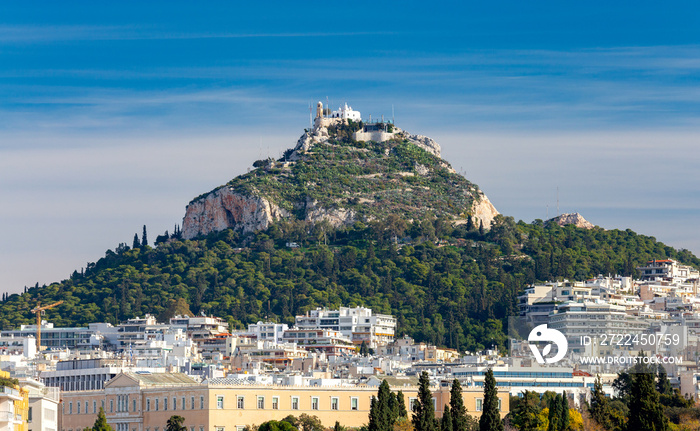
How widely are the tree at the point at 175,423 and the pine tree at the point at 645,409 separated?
42.5m

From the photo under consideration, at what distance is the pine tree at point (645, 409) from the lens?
91.9 meters

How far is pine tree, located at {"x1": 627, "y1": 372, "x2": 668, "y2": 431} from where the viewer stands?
A: 91.9 m

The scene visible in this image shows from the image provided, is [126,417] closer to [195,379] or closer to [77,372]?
[195,379]

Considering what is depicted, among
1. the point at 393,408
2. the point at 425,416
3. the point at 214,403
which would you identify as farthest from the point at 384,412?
the point at 214,403

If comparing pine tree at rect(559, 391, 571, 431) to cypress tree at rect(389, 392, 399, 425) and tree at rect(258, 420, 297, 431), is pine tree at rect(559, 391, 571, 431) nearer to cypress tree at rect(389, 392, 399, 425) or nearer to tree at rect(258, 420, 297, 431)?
cypress tree at rect(389, 392, 399, 425)

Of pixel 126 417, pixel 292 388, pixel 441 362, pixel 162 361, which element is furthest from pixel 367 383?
pixel 441 362

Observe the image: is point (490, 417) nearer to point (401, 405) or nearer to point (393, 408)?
point (393, 408)

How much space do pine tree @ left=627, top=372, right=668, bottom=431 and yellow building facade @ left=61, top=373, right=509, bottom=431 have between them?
141ft

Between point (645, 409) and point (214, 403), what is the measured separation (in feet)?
151

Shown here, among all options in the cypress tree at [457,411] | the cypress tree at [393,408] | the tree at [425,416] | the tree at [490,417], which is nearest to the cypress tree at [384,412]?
the cypress tree at [393,408]

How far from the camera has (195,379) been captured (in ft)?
472

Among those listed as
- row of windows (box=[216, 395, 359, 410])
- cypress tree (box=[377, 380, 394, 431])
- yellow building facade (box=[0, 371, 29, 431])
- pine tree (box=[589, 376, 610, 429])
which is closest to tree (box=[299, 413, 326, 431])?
row of windows (box=[216, 395, 359, 410])

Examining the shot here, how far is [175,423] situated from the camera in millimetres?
126875

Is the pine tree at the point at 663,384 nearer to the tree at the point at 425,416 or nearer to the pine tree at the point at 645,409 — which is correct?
the tree at the point at 425,416
